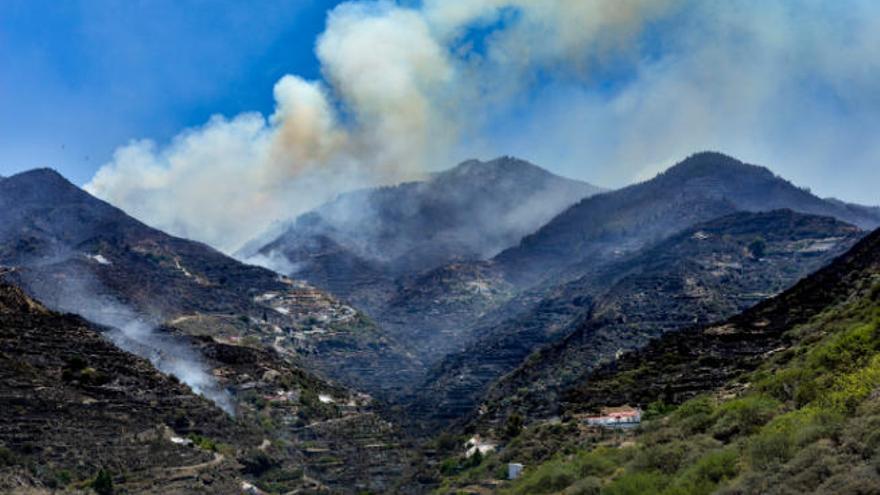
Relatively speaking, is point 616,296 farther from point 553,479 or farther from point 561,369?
point 553,479

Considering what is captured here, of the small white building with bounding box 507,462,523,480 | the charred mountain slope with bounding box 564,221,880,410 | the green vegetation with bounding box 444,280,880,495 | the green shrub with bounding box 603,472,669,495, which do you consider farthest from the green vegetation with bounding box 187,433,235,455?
the green shrub with bounding box 603,472,669,495

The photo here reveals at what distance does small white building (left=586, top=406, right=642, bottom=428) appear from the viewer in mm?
65562

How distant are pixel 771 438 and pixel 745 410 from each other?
9.98 meters

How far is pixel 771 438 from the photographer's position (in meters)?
34.0

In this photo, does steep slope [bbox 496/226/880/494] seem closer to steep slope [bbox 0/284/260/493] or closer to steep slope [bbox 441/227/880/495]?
steep slope [bbox 441/227/880/495]

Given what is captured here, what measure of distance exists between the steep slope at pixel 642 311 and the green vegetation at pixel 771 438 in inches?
1190

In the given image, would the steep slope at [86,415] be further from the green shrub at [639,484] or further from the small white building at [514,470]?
the green shrub at [639,484]

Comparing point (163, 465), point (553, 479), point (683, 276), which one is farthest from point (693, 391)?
point (683, 276)

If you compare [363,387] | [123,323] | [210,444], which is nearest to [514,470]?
[210,444]

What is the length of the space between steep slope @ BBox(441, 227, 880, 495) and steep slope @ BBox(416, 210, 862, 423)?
1319cm

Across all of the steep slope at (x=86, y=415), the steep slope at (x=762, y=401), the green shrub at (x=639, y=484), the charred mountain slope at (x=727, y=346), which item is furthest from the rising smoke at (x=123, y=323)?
the green shrub at (x=639, y=484)

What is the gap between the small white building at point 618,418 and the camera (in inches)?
2581

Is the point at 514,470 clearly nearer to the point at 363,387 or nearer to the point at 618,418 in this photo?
the point at 618,418

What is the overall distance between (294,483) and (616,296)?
276ft
